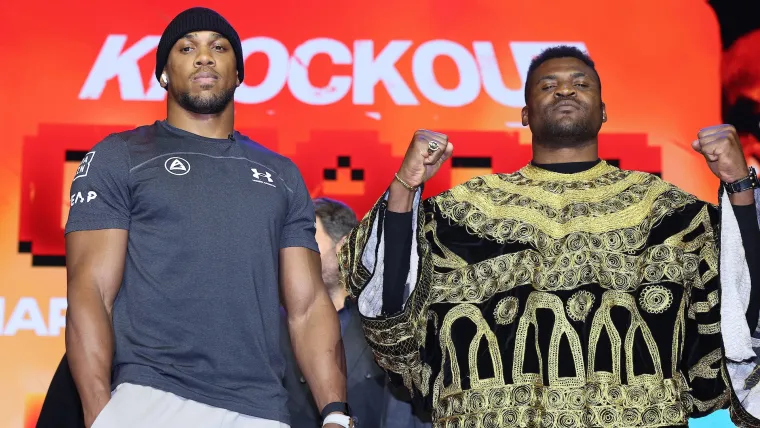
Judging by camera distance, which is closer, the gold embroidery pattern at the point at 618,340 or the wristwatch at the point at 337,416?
the wristwatch at the point at 337,416

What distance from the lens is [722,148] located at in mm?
2998

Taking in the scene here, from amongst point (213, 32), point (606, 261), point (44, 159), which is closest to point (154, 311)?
point (213, 32)

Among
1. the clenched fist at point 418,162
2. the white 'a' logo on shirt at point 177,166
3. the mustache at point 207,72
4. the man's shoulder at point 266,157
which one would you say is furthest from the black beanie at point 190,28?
the clenched fist at point 418,162

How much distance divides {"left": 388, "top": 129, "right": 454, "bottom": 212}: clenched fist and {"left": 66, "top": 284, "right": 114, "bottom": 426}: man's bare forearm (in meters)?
0.94

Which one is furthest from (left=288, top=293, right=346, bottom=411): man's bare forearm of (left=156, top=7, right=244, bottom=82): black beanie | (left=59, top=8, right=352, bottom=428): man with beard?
(left=156, top=7, right=244, bottom=82): black beanie

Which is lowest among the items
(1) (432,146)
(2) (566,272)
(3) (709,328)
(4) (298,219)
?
(3) (709,328)

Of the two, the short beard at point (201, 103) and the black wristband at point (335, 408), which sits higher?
the short beard at point (201, 103)

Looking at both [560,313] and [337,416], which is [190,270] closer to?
[337,416]

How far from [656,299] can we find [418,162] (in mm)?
819

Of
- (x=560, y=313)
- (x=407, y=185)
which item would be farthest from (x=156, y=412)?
(x=560, y=313)

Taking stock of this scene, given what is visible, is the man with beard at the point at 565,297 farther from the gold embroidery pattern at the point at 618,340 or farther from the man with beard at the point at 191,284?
the man with beard at the point at 191,284

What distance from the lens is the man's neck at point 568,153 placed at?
3.56 metres

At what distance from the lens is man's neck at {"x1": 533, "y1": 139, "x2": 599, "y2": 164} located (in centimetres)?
356

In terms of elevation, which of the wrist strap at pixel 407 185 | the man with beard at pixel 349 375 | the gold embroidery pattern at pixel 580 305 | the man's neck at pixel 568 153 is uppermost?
the man's neck at pixel 568 153
